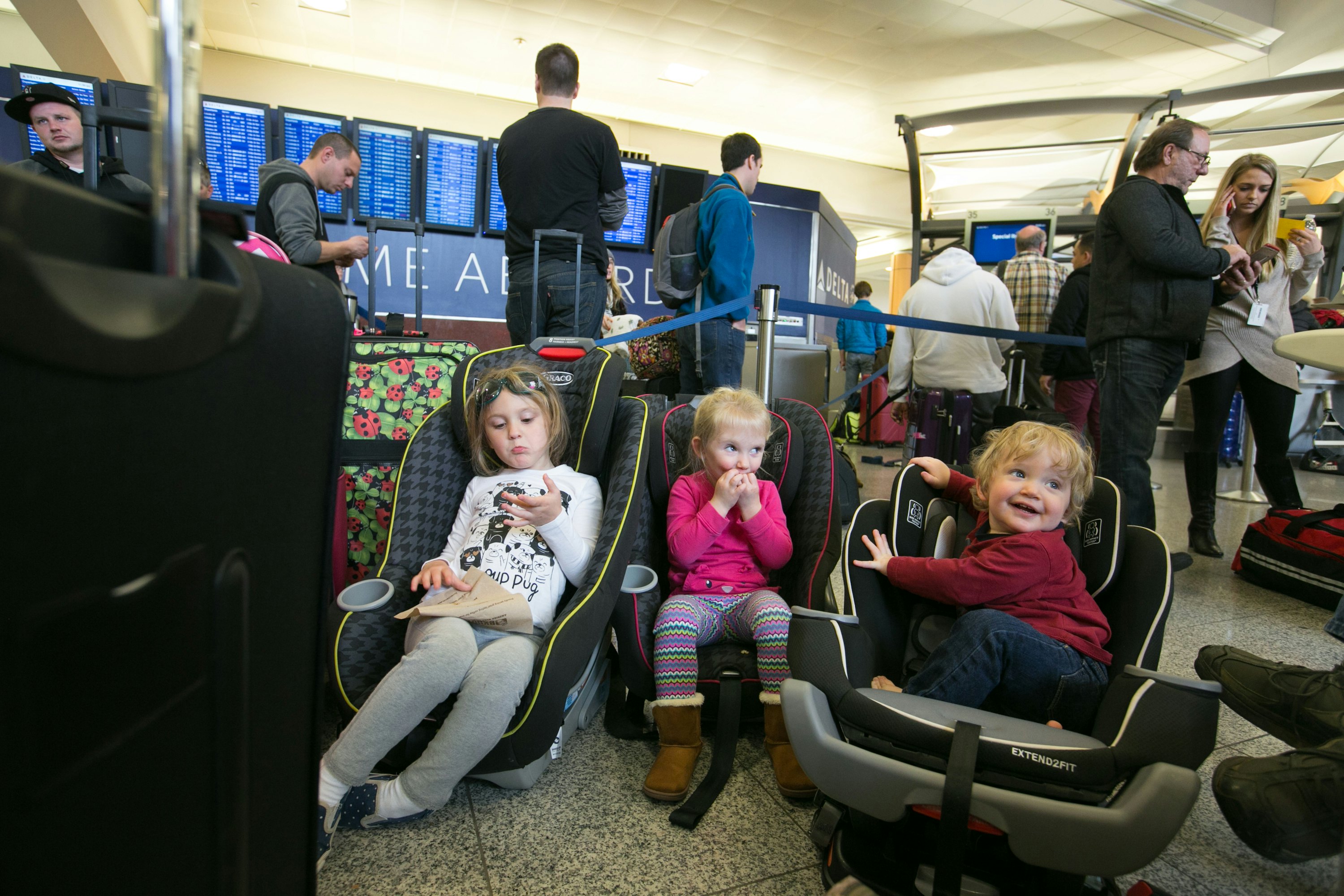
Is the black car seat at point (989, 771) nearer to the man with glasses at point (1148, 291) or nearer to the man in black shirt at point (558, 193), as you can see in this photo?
the man with glasses at point (1148, 291)

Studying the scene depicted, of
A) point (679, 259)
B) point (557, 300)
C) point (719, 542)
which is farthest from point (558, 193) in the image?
point (719, 542)

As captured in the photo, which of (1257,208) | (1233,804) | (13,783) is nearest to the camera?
(13,783)

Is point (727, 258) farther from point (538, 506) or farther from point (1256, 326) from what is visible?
point (1256, 326)

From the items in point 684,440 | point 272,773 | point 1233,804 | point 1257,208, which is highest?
point 1257,208

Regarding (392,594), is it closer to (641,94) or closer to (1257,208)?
(1257,208)

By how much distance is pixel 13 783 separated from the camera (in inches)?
13.7

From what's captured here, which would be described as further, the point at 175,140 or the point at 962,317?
the point at 962,317

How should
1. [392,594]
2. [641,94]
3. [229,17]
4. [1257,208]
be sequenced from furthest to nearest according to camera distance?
[641,94], [229,17], [1257,208], [392,594]

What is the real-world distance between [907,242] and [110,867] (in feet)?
45.7

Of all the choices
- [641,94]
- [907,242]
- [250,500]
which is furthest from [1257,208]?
[907,242]

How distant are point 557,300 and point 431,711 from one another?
1.86 metres

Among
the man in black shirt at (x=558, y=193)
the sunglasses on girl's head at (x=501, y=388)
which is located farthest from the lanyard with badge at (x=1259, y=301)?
the sunglasses on girl's head at (x=501, y=388)

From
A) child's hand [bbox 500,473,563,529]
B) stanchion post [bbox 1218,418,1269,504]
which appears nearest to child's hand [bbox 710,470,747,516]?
child's hand [bbox 500,473,563,529]

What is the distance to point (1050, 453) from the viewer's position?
4.61 feet
